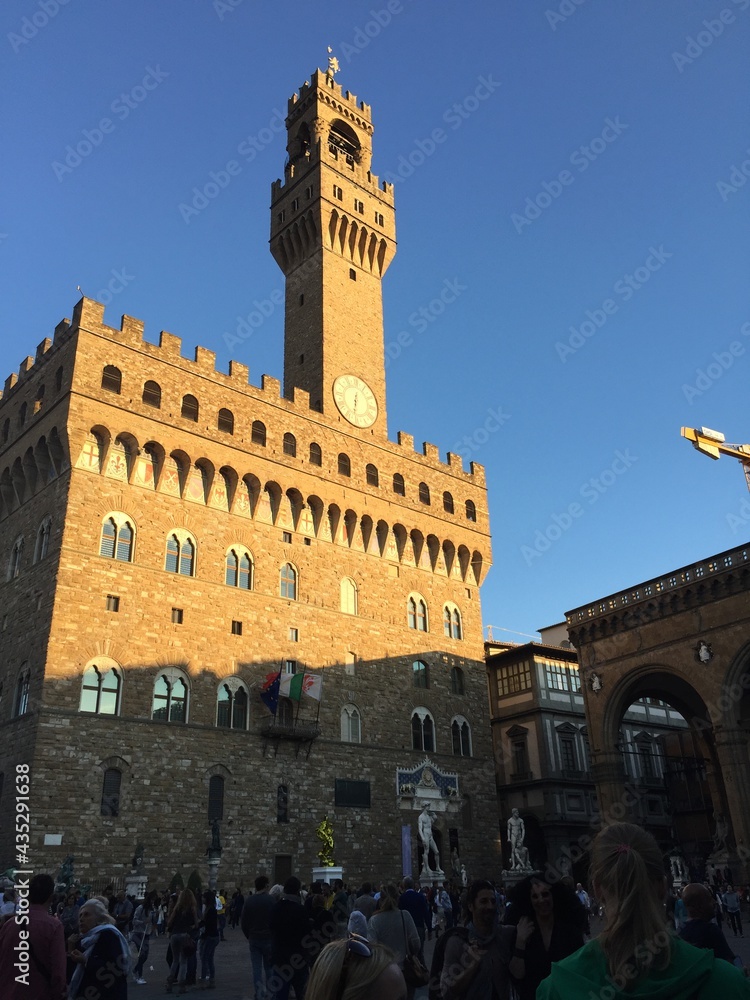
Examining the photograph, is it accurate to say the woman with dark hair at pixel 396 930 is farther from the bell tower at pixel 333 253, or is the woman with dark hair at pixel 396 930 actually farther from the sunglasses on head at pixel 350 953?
the bell tower at pixel 333 253

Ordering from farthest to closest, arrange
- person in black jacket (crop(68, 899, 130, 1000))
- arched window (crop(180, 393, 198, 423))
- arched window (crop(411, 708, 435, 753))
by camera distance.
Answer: arched window (crop(411, 708, 435, 753))
arched window (crop(180, 393, 198, 423))
person in black jacket (crop(68, 899, 130, 1000))

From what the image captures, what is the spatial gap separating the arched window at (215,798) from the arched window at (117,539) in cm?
777

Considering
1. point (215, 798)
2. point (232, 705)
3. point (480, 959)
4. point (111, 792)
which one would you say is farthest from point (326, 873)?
point (480, 959)

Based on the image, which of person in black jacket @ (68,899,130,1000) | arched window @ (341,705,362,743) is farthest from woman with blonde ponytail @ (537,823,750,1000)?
arched window @ (341,705,362,743)

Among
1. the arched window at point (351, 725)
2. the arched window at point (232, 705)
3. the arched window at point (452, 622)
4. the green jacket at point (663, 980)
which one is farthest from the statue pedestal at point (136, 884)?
the green jacket at point (663, 980)

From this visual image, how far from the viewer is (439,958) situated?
18.0ft

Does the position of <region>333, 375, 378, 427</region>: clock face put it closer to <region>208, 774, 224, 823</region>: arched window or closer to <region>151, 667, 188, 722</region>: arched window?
<region>151, 667, 188, 722</region>: arched window

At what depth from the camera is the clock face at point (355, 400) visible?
35.8 m

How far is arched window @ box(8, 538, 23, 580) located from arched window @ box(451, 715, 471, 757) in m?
18.8

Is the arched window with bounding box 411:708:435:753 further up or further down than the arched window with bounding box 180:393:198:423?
further down

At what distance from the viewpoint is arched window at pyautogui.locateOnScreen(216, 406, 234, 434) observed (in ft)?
101

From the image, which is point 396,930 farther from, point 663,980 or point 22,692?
point 22,692

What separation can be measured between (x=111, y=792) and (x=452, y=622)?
17706 millimetres

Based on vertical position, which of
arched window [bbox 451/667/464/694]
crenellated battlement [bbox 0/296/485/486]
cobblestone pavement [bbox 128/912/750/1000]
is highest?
crenellated battlement [bbox 0/296/485/486]
